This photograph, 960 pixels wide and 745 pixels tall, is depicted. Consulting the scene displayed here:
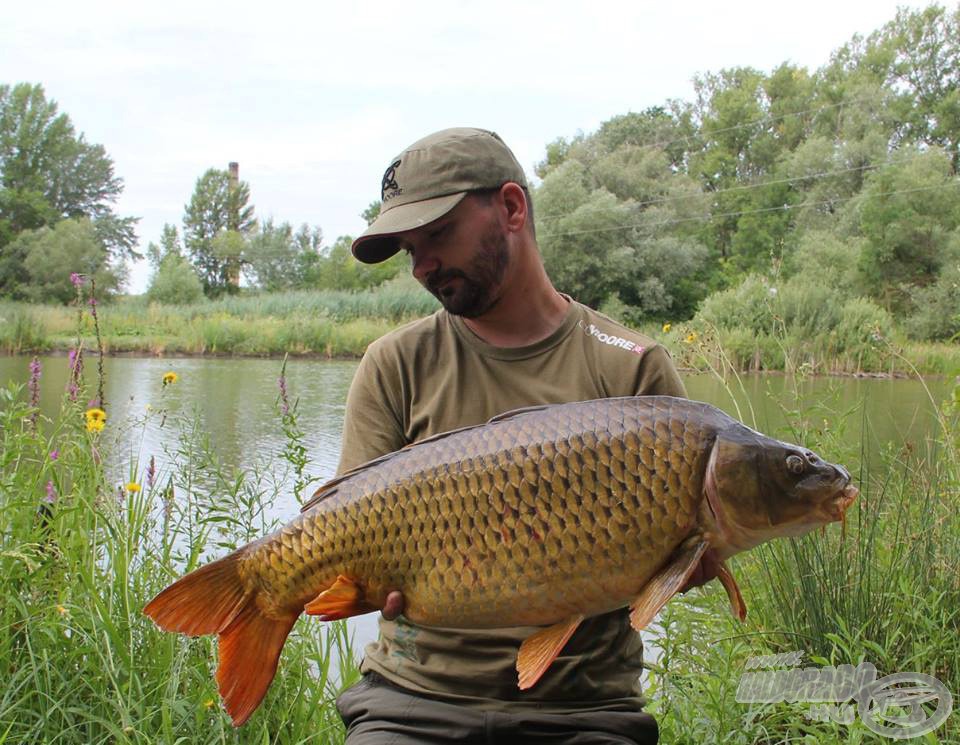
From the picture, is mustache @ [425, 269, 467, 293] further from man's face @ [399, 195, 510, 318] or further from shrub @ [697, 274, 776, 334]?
shrub @ [697, 274, 776, 334]

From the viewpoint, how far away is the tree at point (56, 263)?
22578mm

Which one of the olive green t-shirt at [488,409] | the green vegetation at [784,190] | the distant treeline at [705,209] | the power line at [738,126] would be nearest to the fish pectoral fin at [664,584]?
the olive green t-shirt at [488,409]

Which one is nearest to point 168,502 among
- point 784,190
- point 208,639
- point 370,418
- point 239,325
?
point 208,639

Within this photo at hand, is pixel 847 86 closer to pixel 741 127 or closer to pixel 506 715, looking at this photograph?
pixel 741 127

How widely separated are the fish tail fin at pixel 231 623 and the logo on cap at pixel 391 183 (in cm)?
68

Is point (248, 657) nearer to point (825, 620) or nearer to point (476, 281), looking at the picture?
point (476, 281)

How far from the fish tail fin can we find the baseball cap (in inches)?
23.7

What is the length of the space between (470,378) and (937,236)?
77.9 feet

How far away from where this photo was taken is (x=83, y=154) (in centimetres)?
3434

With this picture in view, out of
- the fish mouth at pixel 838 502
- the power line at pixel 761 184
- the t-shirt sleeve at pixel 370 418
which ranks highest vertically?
the power line at pixel 761 184

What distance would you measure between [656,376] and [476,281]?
0.36 meters

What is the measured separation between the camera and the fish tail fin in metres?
1.43

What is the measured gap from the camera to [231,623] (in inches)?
57.4

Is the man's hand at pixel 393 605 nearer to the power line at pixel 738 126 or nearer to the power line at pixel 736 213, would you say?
the power line at pixel 736 213
